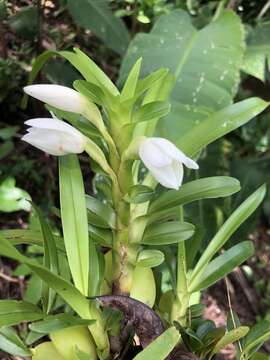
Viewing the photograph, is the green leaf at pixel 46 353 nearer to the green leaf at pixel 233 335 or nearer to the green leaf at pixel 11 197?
the green leaf at pixel 233 335

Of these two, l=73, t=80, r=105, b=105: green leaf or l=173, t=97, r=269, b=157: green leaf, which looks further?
l=173, t=97, r=269, b=157: green leaf

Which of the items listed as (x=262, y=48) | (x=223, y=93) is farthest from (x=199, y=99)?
(x=262, y=48)

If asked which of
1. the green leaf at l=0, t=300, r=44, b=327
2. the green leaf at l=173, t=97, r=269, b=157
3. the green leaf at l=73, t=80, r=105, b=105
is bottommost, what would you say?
the green leaf at l=0, t=300, r=44, b=327

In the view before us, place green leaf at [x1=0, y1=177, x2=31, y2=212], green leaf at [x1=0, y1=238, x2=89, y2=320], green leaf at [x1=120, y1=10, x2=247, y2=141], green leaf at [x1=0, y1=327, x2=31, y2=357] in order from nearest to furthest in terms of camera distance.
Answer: green leaf at [x1=0, y1=238, x2=89, y2=320] → green leaf at [x1=0, y1=327, x2=31, y2=357] → green leaf at [x1=120, y1=10, x2=247, y2=141] → green leaf at [x1=0, y1=177, x2=31, y2=212]

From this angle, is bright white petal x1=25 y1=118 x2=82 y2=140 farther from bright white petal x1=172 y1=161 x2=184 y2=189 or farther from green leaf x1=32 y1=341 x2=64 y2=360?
green leaf x1=32 y1=341 x2=64 y2=360

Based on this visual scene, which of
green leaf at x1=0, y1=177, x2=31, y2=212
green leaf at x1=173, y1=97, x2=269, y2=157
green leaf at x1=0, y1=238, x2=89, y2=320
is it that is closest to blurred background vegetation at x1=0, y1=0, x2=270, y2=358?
green leaf at x1=0, y1=177, x2=31, y2=212

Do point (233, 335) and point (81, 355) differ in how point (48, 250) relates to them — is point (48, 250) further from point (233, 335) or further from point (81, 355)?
point (233, 335)
